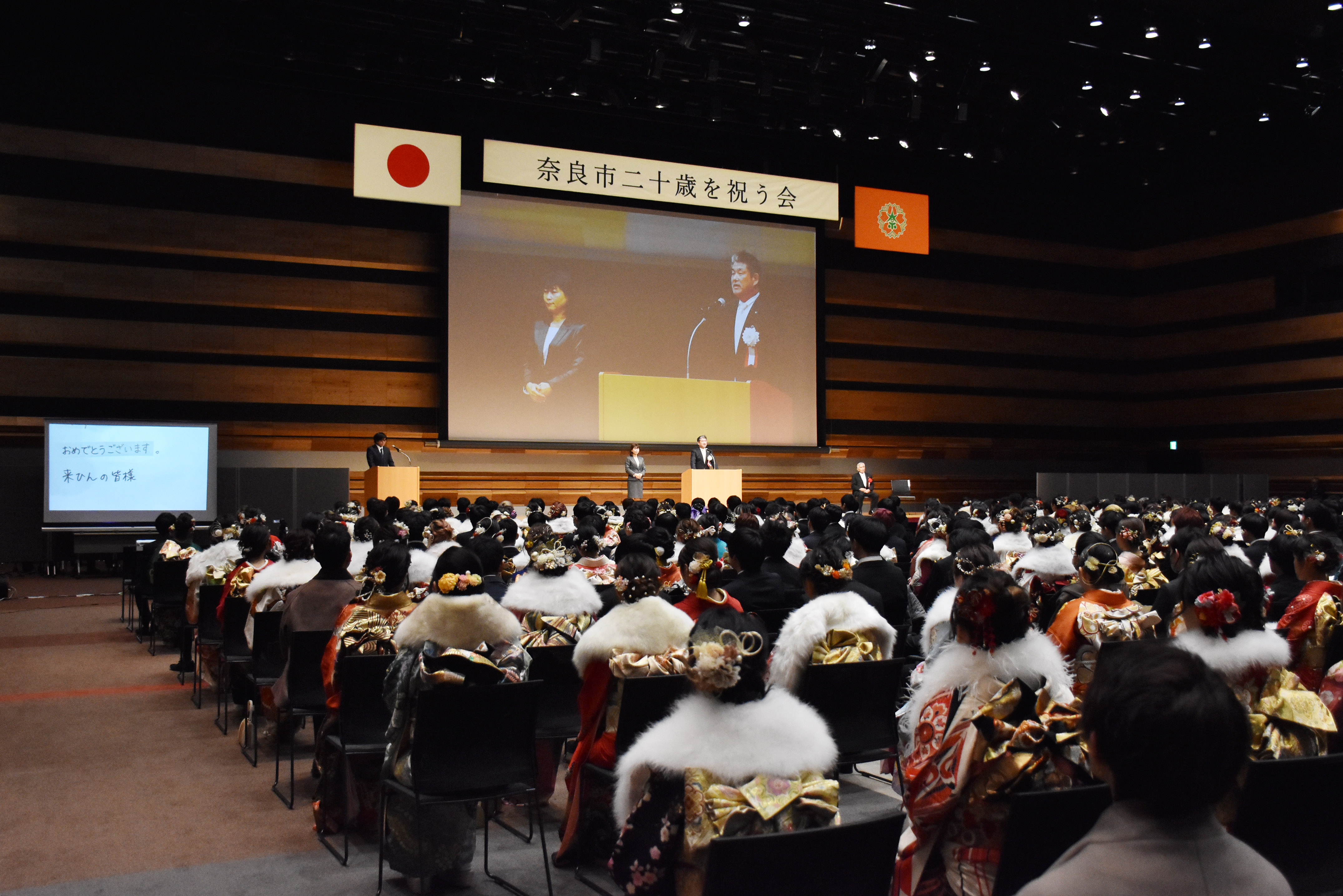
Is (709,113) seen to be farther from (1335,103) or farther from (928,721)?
(928,721)

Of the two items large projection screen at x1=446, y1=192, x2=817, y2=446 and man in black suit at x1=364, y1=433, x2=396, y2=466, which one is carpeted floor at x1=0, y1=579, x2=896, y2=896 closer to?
man in black suit at x1=364, y1=433, x2=396, y2=466

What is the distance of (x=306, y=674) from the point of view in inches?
160

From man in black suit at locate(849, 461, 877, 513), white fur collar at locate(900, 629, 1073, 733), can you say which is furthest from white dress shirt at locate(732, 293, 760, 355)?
white fur collar at locate(900, 629, 1073, 733)

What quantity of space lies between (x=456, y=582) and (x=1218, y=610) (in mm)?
2106

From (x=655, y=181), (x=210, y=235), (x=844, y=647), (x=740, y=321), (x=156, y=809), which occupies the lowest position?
(x=156, y=809)

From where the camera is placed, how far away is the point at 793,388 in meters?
15.9

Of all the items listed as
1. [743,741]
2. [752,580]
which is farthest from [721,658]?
[752,580]

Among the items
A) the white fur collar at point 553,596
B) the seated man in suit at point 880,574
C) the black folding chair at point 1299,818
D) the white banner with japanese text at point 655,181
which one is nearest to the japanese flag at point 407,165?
the white banner with japanese text at point 655,181

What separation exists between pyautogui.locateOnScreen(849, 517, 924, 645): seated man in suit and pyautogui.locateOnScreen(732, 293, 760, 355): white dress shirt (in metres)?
10.9

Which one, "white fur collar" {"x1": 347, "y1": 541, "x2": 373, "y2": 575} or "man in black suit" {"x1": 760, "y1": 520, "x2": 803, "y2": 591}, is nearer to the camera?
"man in black suit" {"x1": 760, "y1": 520, "x2": 803, "y2": 591}

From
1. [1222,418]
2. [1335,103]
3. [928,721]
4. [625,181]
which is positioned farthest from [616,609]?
[1222,418]

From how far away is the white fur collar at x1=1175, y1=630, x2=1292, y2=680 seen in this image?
7.97ft

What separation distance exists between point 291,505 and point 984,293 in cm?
1250

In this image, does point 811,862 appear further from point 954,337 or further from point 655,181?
point 954,337
